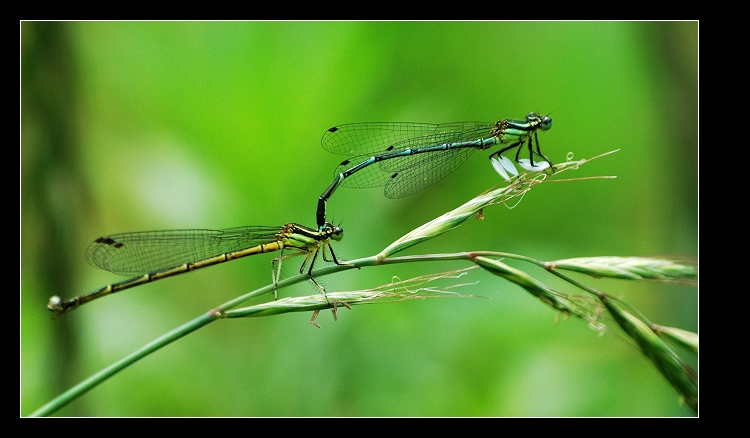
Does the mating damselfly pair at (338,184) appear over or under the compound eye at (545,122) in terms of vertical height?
under

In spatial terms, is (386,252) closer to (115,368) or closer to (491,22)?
(115,368)

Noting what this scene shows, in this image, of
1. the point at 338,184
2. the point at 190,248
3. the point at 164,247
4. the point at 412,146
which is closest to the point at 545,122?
the point at 412,146

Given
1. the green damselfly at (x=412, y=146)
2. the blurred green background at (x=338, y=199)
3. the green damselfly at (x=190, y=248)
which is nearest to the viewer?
the green damselfly at (x=190, y=248)

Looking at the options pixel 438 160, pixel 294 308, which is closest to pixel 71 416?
pixel 294 308

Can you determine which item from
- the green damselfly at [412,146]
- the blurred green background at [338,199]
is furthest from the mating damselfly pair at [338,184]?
the blurred green background at [338,199]

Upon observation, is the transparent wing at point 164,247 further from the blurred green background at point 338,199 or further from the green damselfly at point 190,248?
the blurred green background at point 338,199

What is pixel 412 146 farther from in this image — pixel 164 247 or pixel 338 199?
pixel 164 247
